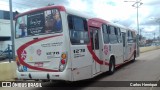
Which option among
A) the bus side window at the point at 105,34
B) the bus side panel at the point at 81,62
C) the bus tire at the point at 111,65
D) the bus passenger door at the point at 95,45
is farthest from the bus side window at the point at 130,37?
the bus side panel at the point at 81,62

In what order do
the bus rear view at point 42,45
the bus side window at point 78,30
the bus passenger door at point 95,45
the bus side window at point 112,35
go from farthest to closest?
the bus side window at point 112,35 → the bus passenger door at point 95,45 → the bus side window at point 78,30 → the bus rear view at point 42,45

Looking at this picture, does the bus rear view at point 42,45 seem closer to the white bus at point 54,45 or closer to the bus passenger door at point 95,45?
the white bus at point 54,45

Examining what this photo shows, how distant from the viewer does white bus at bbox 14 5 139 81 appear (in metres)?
9.33

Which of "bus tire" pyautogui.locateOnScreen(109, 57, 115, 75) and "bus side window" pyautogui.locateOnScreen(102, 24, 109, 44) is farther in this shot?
"bus tire" pyautogui.locateOnScreen(109, 57, 115, 75)

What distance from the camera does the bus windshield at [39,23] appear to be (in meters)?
9.55

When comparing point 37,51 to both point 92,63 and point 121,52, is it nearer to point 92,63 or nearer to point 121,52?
point 92,63

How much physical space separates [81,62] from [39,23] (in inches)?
82.9

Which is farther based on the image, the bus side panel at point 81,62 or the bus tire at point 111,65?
the bus tire at point 111,65

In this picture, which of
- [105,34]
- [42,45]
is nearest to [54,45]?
[42,45]

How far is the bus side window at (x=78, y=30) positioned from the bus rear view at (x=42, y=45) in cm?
44

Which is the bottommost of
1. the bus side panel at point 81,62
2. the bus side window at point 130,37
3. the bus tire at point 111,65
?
the bus tire at point 111,65

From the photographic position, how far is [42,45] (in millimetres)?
9703

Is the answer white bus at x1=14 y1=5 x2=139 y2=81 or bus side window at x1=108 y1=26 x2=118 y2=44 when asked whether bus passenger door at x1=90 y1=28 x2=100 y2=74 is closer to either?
white bus at x1=14 y1=5 x2=139 y2=81

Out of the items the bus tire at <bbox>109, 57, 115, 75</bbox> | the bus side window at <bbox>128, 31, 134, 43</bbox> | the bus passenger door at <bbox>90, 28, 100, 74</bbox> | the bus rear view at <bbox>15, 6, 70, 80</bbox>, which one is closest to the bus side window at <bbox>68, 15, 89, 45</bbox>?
the bus rear view at <bbox>15, 6, 70, 80</bbox>
